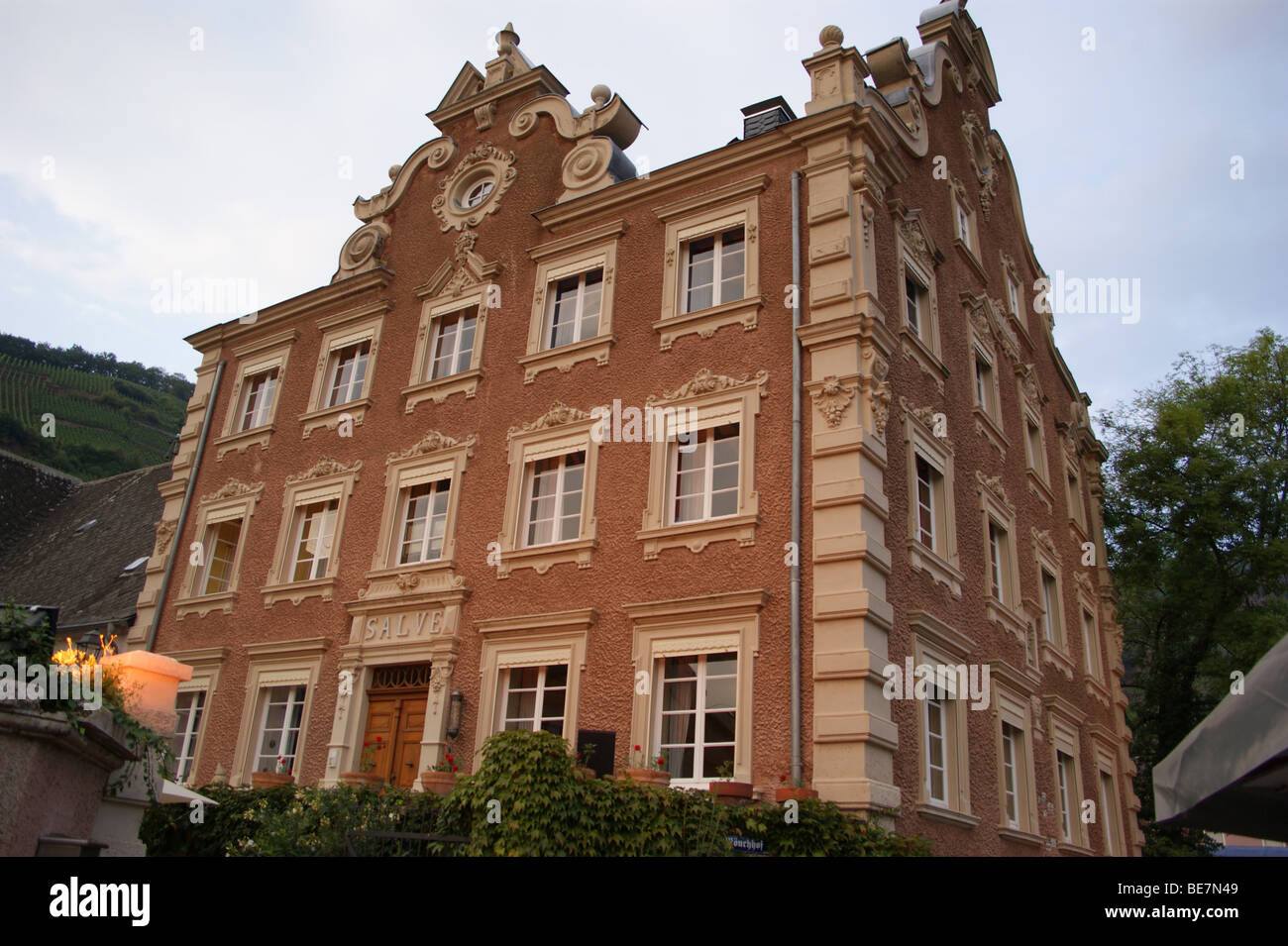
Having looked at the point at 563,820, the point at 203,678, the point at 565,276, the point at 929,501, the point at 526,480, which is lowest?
the point at 563,820

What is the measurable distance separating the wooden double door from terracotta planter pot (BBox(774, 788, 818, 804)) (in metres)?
6.03

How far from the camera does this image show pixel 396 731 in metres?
15.2

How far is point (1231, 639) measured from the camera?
24.1 metres

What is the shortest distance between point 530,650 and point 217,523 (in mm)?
8891

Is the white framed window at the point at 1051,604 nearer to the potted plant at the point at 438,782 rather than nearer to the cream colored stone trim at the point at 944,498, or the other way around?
the cream colored stone trim at the point at 944,498

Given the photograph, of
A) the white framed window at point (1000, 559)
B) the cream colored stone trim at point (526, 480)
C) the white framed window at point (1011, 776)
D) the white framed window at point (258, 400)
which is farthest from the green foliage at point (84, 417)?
the white framed window at point (1011, 776)

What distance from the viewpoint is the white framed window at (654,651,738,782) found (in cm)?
1212

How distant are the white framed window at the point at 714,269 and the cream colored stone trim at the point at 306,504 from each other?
6.71 meters

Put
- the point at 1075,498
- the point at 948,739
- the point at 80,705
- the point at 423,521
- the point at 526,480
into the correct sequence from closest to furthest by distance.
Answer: the point at 80,705 < the point at 948,739 < the point at 526,480 < the point at 423,521 < the point at 1075,498

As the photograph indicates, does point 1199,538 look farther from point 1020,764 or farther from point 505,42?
point 505,42

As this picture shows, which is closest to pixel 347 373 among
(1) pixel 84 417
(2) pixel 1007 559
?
(2) pixel 1007 559

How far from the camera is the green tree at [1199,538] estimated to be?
2436cm
